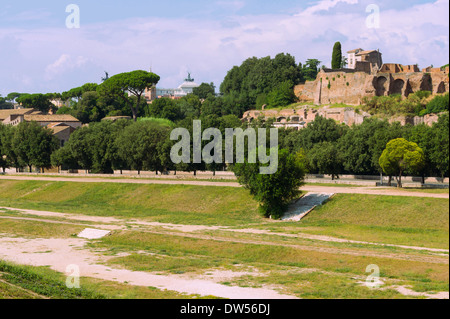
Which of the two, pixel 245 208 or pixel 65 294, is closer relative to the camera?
pixel 65 294

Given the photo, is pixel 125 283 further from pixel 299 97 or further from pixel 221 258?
pixel 299 97

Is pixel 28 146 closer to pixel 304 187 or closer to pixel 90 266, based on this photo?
pixel 304 187

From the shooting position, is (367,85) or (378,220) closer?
(378,220)

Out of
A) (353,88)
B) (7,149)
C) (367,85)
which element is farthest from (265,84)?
(7,149)

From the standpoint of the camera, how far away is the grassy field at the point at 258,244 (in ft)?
72.7

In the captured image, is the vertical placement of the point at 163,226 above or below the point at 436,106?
below

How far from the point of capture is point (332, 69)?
92062mm

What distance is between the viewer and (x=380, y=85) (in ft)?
277

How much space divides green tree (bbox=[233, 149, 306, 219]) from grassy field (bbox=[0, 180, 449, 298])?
148cm

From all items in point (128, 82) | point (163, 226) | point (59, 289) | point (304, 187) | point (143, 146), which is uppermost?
point (128, 82)

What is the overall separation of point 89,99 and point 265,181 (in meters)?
74.5

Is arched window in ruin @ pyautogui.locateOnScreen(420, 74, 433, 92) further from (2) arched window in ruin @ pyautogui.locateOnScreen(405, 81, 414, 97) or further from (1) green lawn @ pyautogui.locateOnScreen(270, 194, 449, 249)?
(1) green lawn @ pyautogui.locateOnScreen(270, 194, 449, 249)

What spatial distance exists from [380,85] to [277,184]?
1863 inches
